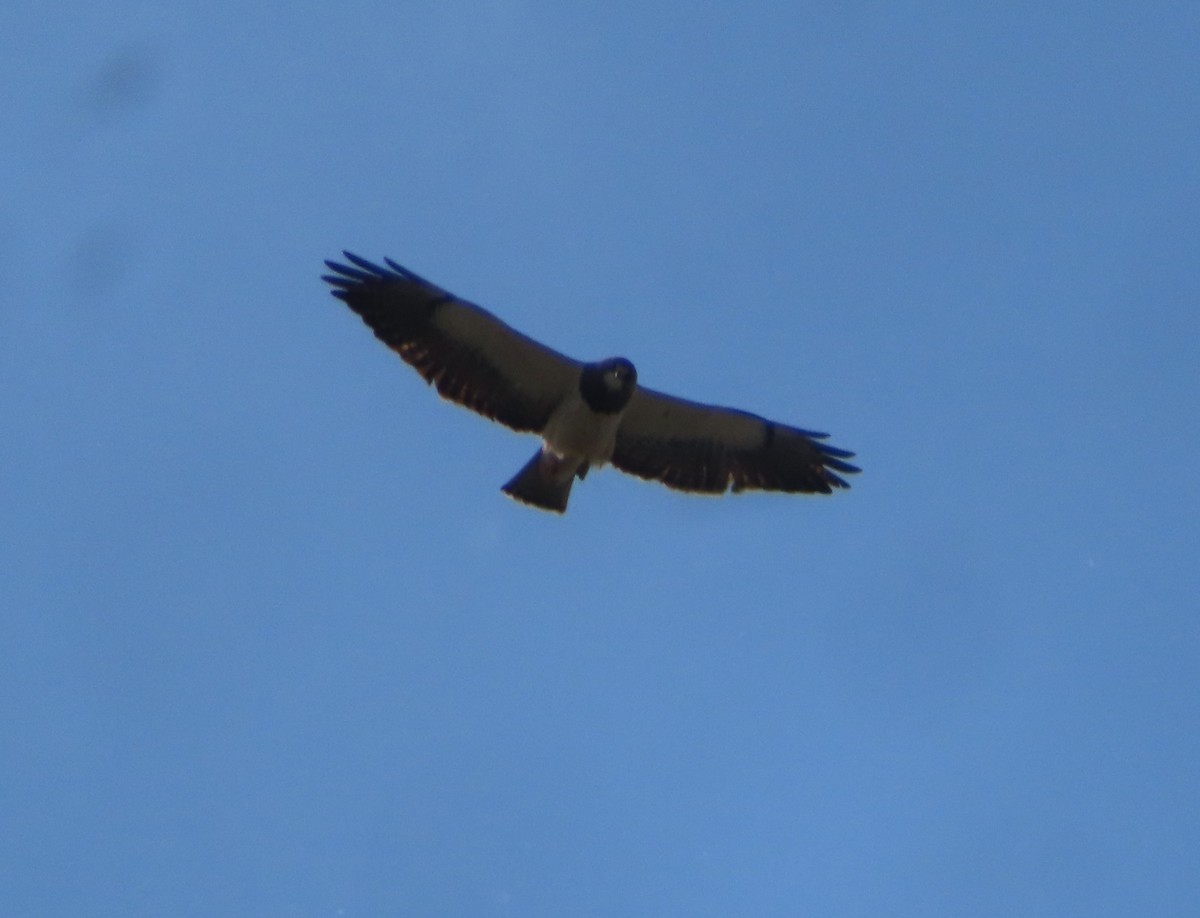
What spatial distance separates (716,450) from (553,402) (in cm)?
133

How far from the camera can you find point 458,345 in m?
11.5

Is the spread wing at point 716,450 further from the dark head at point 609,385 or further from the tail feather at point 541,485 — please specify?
the tail feather at point 541,485

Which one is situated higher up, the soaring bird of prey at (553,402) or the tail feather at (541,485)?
the soaring bird of prey at (553,402)

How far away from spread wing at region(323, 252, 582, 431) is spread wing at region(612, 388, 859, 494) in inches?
26.4

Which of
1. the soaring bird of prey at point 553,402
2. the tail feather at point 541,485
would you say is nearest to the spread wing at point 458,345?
the soaring bird of prey at point 553,402

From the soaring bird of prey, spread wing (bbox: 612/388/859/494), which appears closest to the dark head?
the soaring bird of prey

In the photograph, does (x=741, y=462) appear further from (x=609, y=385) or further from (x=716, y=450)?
Answer: (x=609, y=385)

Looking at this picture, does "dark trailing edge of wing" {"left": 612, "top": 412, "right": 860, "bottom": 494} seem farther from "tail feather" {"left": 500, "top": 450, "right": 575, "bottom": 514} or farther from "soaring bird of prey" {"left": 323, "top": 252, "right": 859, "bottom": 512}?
"tail feather" {"left": 500, "top": 450, "right": 575, "bottom": 514}

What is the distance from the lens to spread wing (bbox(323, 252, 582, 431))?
11.4 metres

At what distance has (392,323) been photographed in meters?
11.5

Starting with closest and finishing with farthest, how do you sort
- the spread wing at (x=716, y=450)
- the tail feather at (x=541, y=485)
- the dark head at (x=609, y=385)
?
the dark head at (x=609, y=385)
the tail feather at (x=541, y=485)
the spread wing at (x=716, y=450)

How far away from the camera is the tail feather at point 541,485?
1131 cm

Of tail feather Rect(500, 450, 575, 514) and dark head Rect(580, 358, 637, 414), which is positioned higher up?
dark head Rect(580, 358, 637, 414)

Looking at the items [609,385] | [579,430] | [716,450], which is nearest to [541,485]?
[579,430]
